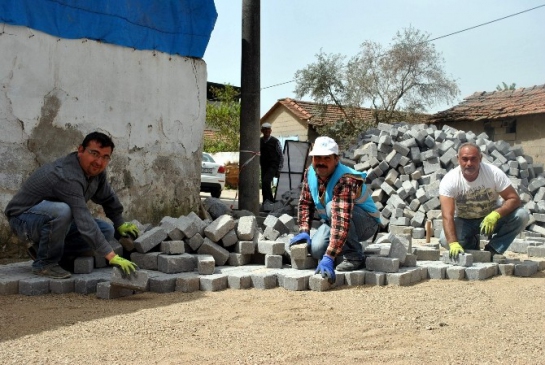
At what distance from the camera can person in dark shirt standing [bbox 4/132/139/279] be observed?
4492mm

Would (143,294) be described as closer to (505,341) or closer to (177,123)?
(505,341)

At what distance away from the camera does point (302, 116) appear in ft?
84.6

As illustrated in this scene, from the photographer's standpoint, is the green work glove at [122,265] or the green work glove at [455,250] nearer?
the green work glove at [122,265]

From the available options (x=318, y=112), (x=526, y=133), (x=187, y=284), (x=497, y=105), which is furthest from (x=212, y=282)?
(x=318, y=112)

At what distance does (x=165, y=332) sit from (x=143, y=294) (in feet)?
3.81

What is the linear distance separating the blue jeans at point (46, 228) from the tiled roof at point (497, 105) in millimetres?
17107

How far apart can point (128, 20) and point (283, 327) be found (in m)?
4.60

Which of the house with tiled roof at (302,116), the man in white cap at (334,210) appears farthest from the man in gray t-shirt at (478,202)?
the house with tiled roof at (302,116)

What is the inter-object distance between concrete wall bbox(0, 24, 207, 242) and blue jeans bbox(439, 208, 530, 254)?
3.44 meters

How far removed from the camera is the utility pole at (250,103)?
8.52 metres

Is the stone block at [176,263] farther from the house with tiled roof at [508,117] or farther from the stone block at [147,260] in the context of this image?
the house with tiled roof at [508,117]

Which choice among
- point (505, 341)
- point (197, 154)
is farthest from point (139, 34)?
point (505, 341)

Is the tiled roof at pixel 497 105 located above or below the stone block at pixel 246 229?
above

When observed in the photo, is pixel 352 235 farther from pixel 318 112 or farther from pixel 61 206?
pixel 318 112
